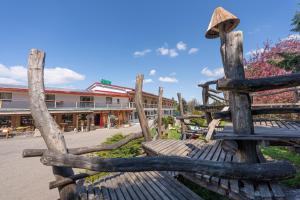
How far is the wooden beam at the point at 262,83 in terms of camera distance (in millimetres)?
1833

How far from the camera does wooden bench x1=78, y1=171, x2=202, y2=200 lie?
3734mm

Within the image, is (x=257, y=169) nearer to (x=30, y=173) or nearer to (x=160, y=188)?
(x=160, y=188)

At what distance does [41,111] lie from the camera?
105 inches

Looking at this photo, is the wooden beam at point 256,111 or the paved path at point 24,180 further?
the paved path at point 24,180

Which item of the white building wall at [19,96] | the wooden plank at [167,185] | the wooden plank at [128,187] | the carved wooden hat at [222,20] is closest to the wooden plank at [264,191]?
the wooden plank at [167,185]

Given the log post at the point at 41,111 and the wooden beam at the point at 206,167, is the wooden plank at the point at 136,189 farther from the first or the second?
the wooden beam at the point at 206,167

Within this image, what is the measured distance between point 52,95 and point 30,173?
1850cm

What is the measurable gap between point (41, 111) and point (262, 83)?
2.75 m

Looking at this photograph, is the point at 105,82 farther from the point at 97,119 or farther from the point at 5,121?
the point at 5,121

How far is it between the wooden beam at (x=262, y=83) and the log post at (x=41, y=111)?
2201 millimetres

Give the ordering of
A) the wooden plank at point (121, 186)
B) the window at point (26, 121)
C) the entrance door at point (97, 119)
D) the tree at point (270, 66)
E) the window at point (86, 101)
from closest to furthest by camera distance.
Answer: the wooden plank at point (121, 186), the tree at point (270, 66), the window at point (26, 121), the window at point (86, 101), the entrance door at point (97, 119)

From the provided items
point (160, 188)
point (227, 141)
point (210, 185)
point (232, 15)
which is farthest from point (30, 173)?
A: point (232, 15)

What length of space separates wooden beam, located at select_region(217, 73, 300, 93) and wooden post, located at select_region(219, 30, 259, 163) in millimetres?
268

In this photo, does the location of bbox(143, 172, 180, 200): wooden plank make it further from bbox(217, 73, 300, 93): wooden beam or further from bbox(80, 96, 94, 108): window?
bbox(80, 96, 94, 108): window
